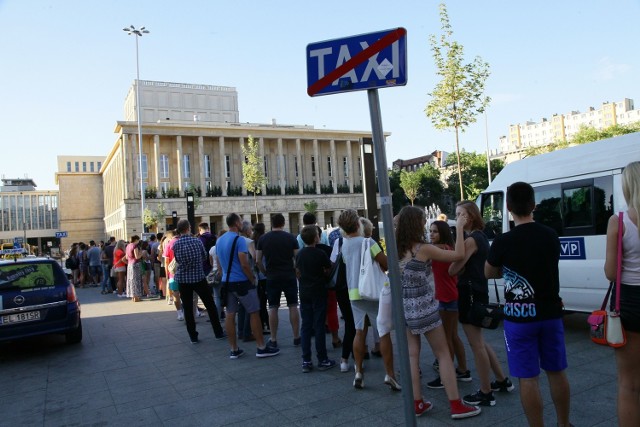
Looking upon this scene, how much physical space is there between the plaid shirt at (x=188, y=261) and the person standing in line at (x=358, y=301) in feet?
10.9

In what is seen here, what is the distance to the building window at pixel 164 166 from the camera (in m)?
69.2

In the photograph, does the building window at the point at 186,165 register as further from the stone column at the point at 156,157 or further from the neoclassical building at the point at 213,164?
the stone column at the point at 156,157

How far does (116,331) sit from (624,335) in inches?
376

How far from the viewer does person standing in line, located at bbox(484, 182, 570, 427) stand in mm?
3412

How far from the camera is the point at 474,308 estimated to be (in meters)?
4.48

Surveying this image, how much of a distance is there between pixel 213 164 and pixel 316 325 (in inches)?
2736

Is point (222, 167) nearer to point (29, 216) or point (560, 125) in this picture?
point (29, 216)

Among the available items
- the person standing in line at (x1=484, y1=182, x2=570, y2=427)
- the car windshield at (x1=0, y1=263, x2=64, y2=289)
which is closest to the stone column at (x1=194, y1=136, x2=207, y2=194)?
the car windshield at (x1=0, y1=263, x2=64, y2=289)

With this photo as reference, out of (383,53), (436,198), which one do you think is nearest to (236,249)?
(383,53)

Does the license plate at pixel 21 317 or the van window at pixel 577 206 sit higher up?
the van window at pixel 577 206

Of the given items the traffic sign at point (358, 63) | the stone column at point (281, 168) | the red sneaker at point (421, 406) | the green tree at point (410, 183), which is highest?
the stone column at point (281, 168)

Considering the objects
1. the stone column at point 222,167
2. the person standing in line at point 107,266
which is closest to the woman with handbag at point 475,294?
the person standing in line at point 107,266

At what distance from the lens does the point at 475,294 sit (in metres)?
4.74

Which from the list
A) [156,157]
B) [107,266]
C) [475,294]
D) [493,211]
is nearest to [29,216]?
[156,157]
